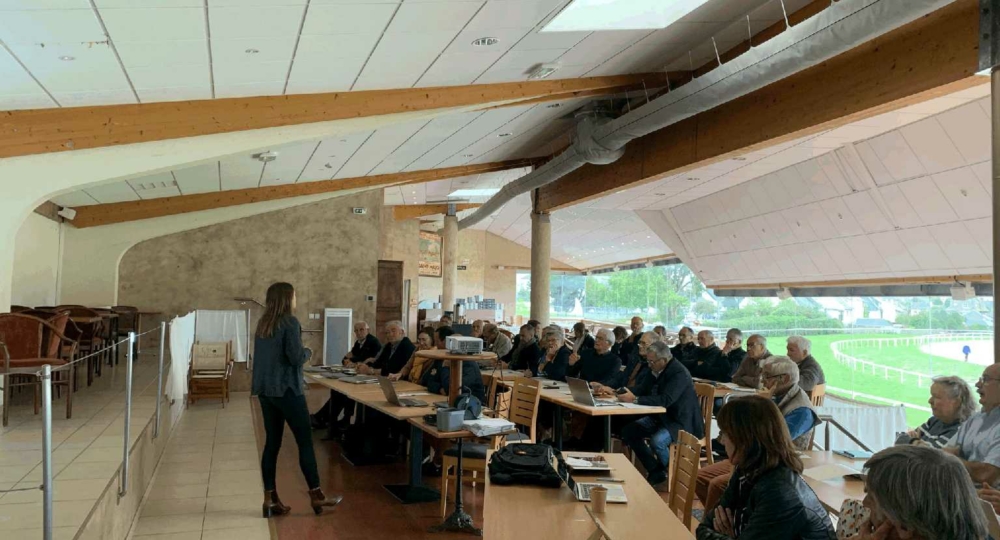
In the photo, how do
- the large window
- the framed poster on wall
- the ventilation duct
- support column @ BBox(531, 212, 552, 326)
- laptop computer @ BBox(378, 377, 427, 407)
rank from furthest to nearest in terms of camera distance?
the framed poster on wall → support column @ BBox(531, 212, 552, 326) → the large window → laptop computer @ BBox(378, 377, 427, 407) → the ventilation duct

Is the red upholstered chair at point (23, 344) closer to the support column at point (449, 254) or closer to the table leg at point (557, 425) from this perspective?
the table leg at point (557, 425)

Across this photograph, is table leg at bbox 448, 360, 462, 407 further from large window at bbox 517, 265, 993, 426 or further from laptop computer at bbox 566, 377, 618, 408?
large window at bbox 517, 265, 993, 426

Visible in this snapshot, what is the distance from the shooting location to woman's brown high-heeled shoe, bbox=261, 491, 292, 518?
510 cm

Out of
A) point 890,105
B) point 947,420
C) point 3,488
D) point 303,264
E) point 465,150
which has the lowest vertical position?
point 3,488

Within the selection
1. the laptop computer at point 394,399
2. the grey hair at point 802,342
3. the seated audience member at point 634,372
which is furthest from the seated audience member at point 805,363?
the laptop computer at point 394,399

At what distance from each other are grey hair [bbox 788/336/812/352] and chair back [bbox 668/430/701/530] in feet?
11.2

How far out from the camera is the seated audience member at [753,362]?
8008 mm

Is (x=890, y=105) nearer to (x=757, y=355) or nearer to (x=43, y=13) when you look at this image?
(x=757, y=355)

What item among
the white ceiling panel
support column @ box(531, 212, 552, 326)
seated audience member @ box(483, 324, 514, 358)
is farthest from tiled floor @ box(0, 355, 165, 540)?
support column @ box(531, 212, 552, 326)

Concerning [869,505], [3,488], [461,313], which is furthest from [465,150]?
[461,313]

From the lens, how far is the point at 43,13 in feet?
14.0

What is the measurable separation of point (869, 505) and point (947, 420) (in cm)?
258

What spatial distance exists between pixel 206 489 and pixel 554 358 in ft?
13.0

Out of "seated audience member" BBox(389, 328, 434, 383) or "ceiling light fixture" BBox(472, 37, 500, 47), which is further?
"seated audience member" BBox(389, 328, 434, 383)
